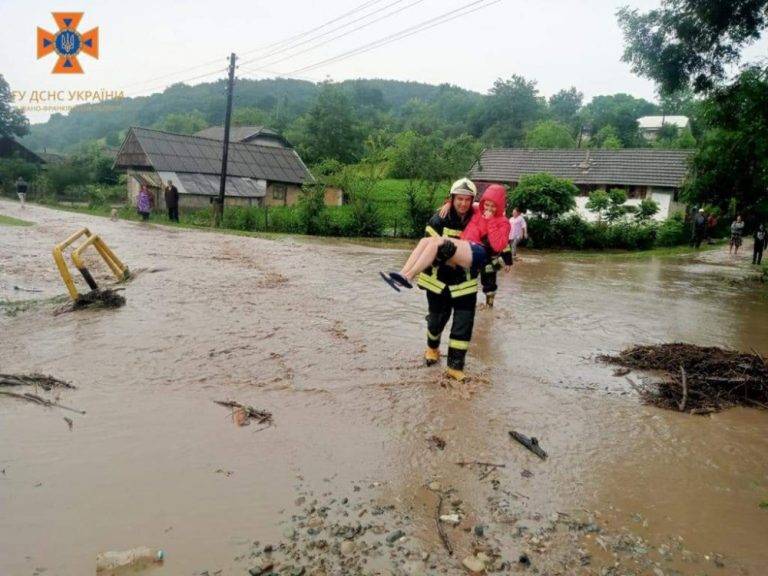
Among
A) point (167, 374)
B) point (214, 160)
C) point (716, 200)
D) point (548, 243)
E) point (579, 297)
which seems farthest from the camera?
point (214, 160)

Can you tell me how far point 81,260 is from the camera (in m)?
7.75

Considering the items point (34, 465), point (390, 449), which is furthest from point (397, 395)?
point (34, 465)

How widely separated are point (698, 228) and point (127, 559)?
87.1ft

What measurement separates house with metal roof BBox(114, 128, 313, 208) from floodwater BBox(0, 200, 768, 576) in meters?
26.1

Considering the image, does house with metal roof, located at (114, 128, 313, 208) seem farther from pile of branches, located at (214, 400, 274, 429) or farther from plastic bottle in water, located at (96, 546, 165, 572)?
plastic bottle in water, located at (96, 546, 165, 572)

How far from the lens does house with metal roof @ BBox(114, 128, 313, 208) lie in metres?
33.6

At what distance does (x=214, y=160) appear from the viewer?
36.9m

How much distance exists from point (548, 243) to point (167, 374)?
19837 mm

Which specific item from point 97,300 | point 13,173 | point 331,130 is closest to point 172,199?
point 97,300

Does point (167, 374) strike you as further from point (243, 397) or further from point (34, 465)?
point (34, 465)

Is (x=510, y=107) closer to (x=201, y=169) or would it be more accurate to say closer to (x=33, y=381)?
(x=201, y=169)

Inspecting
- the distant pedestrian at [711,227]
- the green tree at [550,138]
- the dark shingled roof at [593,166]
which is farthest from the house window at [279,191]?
the green tree at [550,138]

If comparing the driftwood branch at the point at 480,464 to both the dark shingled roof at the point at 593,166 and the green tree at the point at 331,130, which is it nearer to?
the dark shingled roof at the point at 593,166

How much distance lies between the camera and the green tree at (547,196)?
73.2 ft
